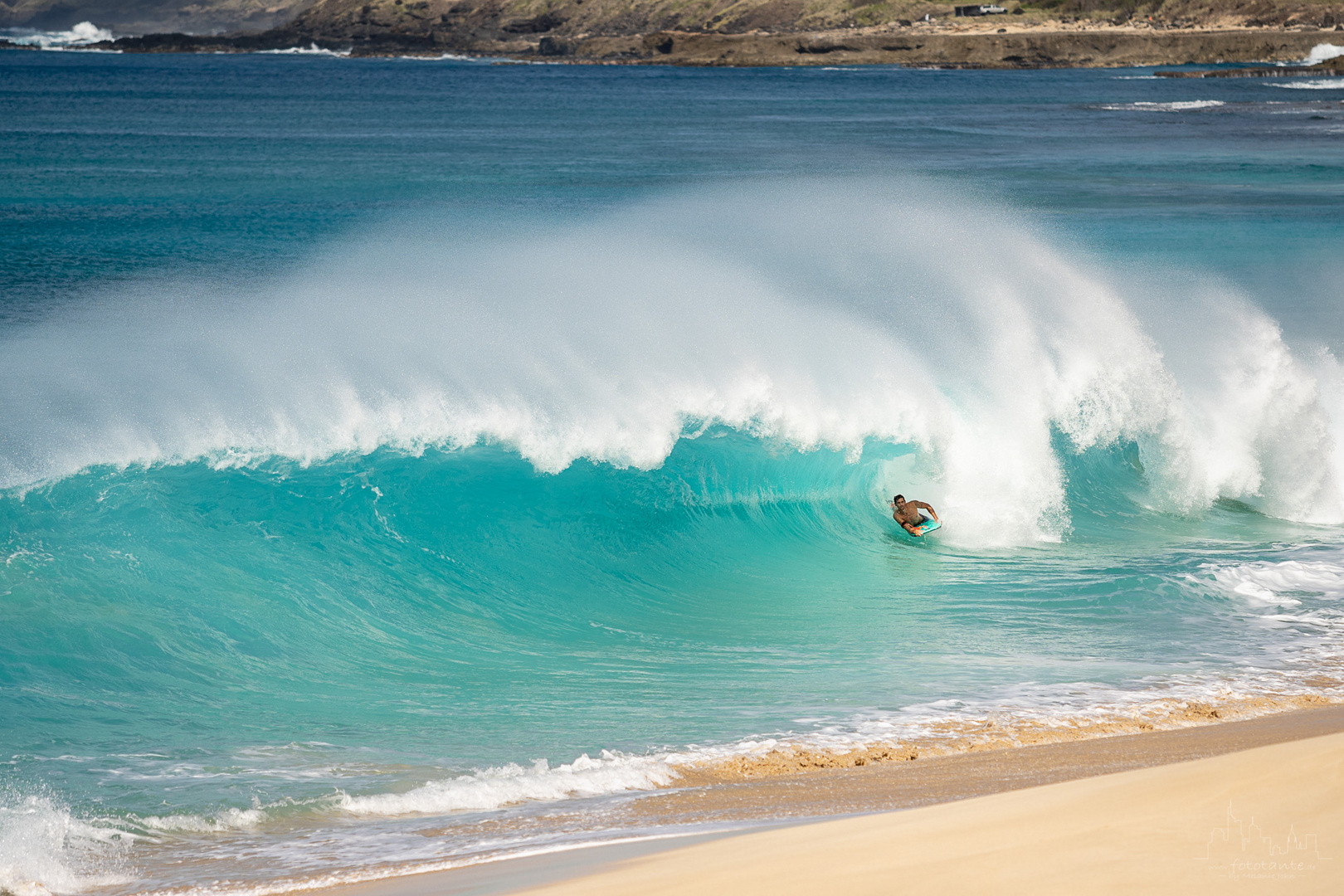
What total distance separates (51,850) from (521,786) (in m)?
2.09

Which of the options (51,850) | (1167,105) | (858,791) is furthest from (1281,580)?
(1167,105)

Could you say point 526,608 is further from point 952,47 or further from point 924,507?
point 952,47

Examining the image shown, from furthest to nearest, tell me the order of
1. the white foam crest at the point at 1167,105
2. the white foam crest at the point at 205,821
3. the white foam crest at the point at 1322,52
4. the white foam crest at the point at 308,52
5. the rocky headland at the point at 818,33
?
the white foam crest at the point at 308,52
the rocky headland at the point at 818,33
the white foam crest at the point at 1322,52
the white foam crest at the point at 1167,105
the white foam crest at the point at 205,821

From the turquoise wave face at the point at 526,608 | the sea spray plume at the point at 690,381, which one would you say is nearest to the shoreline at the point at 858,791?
the turquoise wave face at the point at 526,608

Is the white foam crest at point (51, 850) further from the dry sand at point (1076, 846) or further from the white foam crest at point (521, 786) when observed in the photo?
the dry sand at point (1076, 846)

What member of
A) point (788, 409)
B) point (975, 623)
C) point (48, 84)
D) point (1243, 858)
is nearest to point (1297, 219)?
point (788, 409)

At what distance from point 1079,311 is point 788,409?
14.1ft

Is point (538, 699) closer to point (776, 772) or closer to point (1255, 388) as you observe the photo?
point (776, 772)

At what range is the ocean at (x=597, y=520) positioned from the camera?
602cm

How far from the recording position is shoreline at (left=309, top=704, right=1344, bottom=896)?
177 inches

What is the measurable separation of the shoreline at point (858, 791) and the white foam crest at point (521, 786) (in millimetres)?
247

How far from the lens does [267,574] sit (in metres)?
8.61

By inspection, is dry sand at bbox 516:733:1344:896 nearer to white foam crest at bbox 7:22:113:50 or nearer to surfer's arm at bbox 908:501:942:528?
surfer's arm at bbox 908:501:942:528

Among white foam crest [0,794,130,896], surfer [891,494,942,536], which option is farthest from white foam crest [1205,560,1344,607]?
white foam crest [0,794,130,896]
